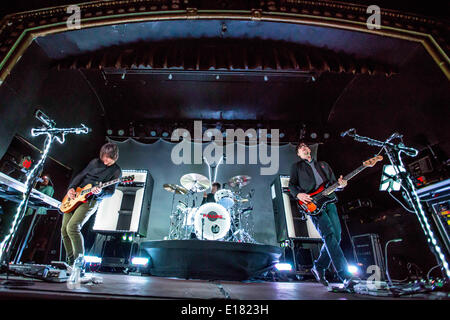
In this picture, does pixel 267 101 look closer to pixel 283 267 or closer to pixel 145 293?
pixel 283 267

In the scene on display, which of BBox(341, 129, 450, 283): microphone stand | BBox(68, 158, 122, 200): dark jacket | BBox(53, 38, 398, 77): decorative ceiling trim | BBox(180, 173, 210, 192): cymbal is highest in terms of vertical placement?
BBox(53, 38, 398, 77): decorative ceiling trim

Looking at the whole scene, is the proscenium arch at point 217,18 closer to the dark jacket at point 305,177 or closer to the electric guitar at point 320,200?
the dark jacket at point 305,177

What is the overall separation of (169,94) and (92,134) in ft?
9.07

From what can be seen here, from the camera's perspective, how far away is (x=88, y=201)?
9.50 ft

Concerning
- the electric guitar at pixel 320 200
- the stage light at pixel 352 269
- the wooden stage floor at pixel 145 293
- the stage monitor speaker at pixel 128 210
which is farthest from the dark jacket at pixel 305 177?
the stage monitor speaker at pixel 128 210

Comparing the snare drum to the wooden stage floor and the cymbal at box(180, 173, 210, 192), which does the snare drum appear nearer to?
the cymbal at box(180, 173, 210, 192)

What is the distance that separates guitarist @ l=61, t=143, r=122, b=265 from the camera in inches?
107

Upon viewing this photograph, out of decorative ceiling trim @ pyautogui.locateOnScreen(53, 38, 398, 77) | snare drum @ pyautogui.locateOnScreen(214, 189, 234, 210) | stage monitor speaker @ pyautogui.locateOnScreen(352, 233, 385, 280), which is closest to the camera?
decorative ceiling trim @ pyautogui.locateOnScreen(53, 38, 398, 77)

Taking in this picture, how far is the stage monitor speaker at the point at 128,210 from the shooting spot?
555cm

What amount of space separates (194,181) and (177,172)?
160 cm

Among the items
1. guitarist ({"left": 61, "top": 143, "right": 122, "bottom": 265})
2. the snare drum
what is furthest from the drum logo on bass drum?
→ guitarist ({"left": 61, "top": 143, "right": 122, "bottom": 265})

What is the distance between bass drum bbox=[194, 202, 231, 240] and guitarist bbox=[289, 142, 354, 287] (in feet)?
8.62
